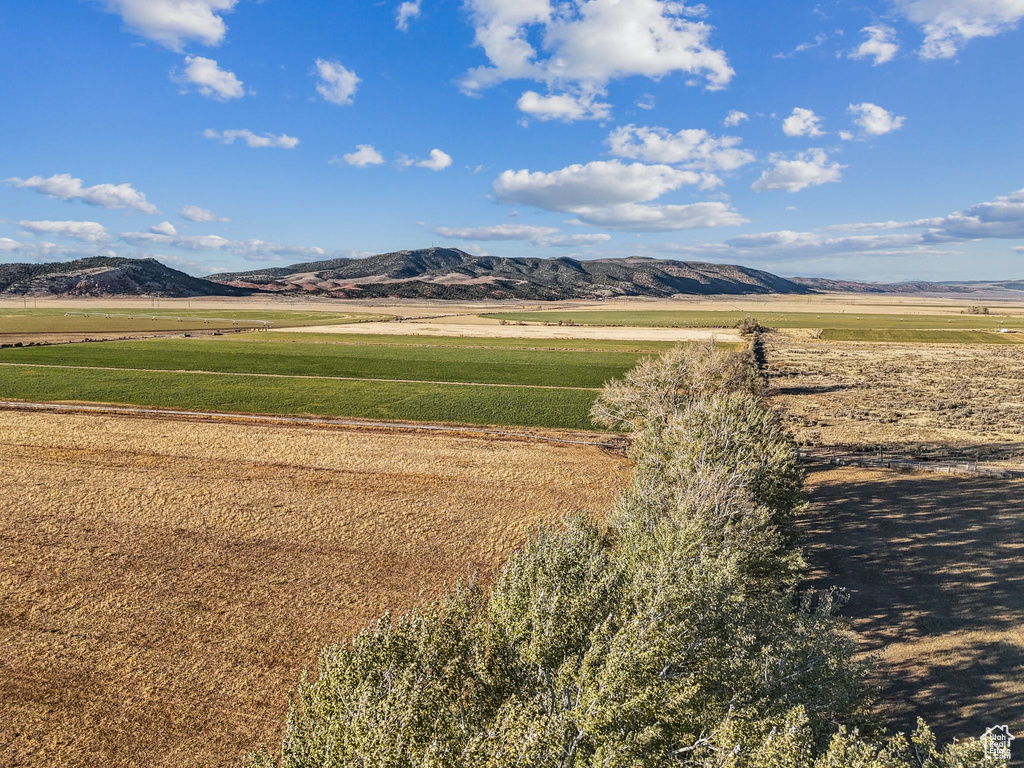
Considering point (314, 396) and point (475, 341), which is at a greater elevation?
point (475, 341)

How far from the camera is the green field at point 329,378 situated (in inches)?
2729

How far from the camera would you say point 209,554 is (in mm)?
33531

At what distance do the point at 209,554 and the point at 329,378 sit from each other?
185 feet

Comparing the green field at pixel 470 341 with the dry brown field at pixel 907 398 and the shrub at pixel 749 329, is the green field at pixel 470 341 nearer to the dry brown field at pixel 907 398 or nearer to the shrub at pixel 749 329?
the dry brown field at pixel 907 398

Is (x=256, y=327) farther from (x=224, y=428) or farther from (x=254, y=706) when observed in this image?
(x=254, y=706)

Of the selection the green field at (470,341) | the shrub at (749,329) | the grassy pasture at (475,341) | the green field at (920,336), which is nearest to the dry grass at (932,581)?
the grassy pasture at (475,341)

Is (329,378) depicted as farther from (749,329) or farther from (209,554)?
(749,329)

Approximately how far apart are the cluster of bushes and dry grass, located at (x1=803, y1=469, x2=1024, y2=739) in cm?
730

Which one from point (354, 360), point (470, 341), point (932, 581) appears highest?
point (470, 341)

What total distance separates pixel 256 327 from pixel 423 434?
136 meters

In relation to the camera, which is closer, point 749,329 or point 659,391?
point 659,391

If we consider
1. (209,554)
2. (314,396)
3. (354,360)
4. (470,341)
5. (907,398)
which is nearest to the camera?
(209,554)

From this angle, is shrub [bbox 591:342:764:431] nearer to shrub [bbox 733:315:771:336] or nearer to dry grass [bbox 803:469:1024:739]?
dry grass [bbox 803:469:1024:739]

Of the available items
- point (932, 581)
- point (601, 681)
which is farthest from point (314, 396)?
point (601, 681)
